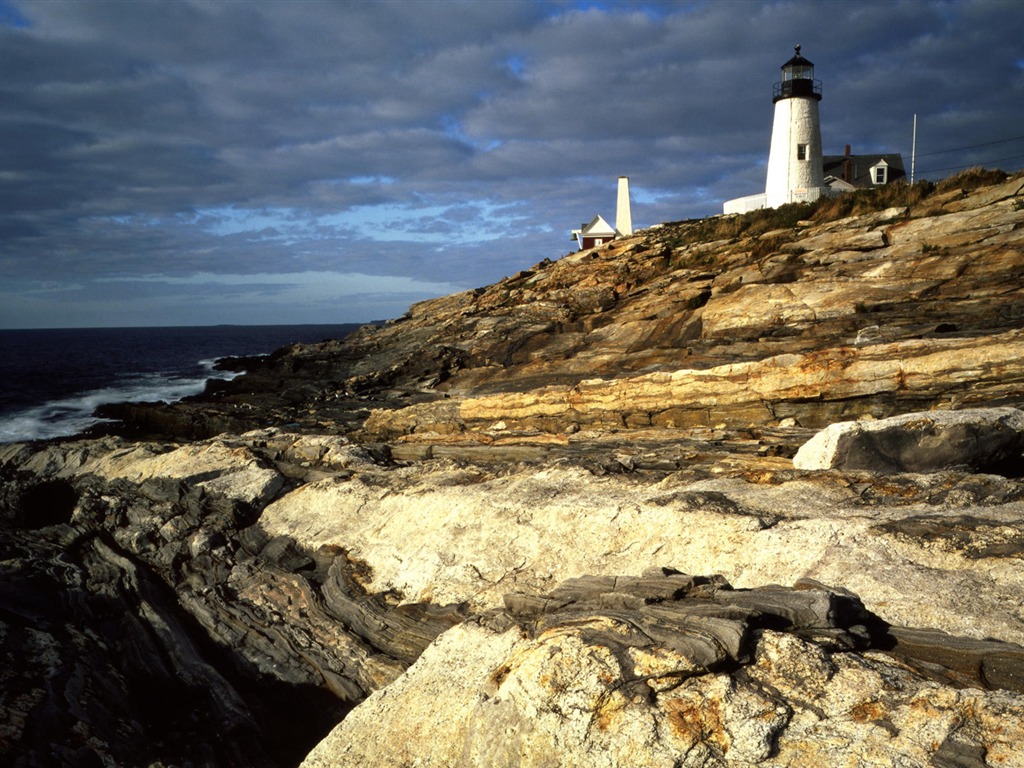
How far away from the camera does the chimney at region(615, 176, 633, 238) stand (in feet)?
247

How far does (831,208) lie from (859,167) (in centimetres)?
2428

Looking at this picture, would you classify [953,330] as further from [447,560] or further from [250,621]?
[250,621]

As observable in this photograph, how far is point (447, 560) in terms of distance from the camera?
14.2 meters

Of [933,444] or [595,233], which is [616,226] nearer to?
[595,233]

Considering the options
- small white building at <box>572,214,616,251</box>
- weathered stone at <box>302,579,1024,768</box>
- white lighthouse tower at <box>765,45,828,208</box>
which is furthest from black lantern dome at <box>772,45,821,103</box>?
weathered stone at <box>302,579,1024,768</box>

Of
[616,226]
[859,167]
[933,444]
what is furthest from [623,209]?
[933,444]

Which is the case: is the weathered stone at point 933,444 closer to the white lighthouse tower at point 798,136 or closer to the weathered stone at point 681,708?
the weathered stone at point 681,708

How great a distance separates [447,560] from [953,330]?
17722mm

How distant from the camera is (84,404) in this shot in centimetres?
5634

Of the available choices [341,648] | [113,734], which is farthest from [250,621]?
[113,734]

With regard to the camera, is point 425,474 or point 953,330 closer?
point 425,474

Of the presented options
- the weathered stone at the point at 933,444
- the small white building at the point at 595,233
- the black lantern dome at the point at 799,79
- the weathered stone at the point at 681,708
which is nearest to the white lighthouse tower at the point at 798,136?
the black lantern dome at the point at 799,79

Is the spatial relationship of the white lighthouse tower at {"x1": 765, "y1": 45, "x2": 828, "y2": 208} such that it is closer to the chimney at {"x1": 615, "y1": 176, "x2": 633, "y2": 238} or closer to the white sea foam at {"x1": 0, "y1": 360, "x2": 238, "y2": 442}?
the chimney at {"x1": 615, "y1": 176, "x2": 633, "y2": 238}

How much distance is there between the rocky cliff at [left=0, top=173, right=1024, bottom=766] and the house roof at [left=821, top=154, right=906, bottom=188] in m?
29.7
